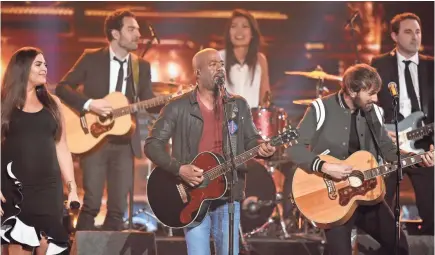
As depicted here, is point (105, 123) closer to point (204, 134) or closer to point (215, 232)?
point (204, 134)

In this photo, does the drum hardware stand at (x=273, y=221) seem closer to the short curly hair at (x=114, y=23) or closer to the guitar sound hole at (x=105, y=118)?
the guitar sound hole at (x=105, y=118)

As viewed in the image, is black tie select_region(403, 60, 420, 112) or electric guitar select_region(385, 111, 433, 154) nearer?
electric guitar select_region(385, 111, 433, 154)

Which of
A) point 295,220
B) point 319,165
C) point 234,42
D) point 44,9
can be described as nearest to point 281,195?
point 295,220

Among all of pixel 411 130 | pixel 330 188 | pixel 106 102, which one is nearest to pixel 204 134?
pixel 330 188

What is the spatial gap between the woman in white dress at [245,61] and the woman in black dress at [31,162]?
11.0 feet

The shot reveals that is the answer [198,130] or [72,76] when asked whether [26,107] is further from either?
[72,76]

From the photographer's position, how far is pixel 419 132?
7.52 metres

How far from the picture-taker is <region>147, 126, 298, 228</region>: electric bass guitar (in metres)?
5.86

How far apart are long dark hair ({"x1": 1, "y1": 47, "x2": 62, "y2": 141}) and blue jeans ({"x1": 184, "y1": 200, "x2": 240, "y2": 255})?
4.62 ft

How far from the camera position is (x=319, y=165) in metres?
6.24

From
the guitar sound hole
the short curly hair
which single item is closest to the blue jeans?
the guitar sound hole

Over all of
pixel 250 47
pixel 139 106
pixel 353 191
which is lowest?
pixel 353 191

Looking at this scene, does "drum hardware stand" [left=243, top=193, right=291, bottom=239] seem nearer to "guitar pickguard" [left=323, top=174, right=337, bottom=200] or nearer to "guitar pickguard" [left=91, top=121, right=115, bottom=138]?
"guitar pickguard" [left=91, top=121, right=115, bottom=138]

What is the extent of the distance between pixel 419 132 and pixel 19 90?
3.99 m
